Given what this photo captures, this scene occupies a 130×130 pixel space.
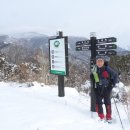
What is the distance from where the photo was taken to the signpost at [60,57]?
11.7 m

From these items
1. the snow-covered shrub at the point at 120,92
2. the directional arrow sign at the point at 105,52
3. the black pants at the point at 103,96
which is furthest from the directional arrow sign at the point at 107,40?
the snow-covered shrub at the point at 120,92

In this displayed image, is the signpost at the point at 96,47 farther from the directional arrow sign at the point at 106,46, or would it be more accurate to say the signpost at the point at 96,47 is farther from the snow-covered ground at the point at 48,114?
the snow-covered ground at the point at 48,114

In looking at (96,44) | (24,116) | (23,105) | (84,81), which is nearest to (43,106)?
(23,105)

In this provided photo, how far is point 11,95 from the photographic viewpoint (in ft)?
39.0

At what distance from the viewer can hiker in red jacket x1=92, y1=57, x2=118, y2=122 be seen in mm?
9242

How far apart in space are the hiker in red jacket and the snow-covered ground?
0.27 metres

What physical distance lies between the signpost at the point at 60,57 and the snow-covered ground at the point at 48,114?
712 mm

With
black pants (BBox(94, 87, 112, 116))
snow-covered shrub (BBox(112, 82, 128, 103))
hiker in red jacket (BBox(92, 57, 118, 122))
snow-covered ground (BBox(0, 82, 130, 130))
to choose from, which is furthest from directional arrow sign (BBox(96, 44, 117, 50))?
snow-covered shrub (BBox(112, 82, 128, 103))

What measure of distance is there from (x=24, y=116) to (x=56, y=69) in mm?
3626

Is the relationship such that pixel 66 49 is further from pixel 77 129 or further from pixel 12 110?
pixel 77 129

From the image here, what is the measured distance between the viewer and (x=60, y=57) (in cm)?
1191

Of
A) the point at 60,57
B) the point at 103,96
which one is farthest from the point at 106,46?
the point at 60,57

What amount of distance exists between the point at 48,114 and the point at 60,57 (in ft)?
10.5

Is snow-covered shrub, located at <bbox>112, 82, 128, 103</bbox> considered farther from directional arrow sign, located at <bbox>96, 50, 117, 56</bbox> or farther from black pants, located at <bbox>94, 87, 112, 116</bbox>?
black pants, located at <bbox>94, 87, 112, 116</bbox>
